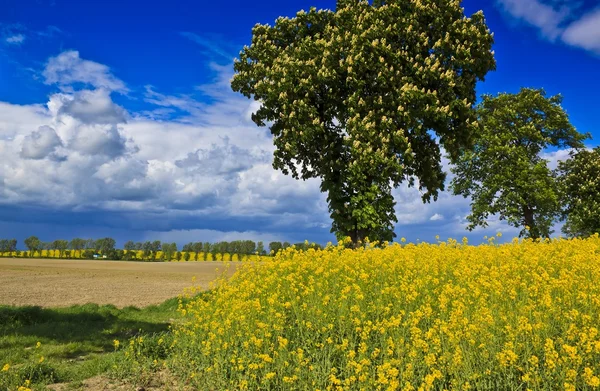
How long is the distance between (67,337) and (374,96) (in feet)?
58.2

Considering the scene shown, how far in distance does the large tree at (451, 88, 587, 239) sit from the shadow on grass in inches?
1067

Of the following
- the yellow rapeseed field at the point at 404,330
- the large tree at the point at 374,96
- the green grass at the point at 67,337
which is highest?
the large tree at the point at 374,96

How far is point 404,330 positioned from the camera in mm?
7816

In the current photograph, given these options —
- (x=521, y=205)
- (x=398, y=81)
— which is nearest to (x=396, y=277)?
(x=398, y=81)

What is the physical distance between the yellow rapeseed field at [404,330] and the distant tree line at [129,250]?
257 feet

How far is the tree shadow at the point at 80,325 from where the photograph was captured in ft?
38.7

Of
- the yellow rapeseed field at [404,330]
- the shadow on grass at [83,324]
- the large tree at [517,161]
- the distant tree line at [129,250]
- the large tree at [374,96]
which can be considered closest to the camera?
the yellow rapeseed field at [404,330]

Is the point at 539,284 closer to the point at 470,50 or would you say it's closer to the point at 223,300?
the point at 223,300

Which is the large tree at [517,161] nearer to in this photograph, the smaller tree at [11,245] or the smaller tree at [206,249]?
the smaller tree at [206,249]

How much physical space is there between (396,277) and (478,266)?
5.96 ft

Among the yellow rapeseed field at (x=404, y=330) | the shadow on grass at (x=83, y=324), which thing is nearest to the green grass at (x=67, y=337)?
the shadow on grass at (x=83, y=324)

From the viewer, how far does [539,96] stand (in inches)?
1452

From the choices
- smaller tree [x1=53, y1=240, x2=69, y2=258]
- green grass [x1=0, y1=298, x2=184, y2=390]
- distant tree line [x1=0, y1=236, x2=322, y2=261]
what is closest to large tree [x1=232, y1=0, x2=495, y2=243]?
green grass [x1=0, y1=298, x2=184, y2=390]

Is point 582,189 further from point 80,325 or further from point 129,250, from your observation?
point 129,250
